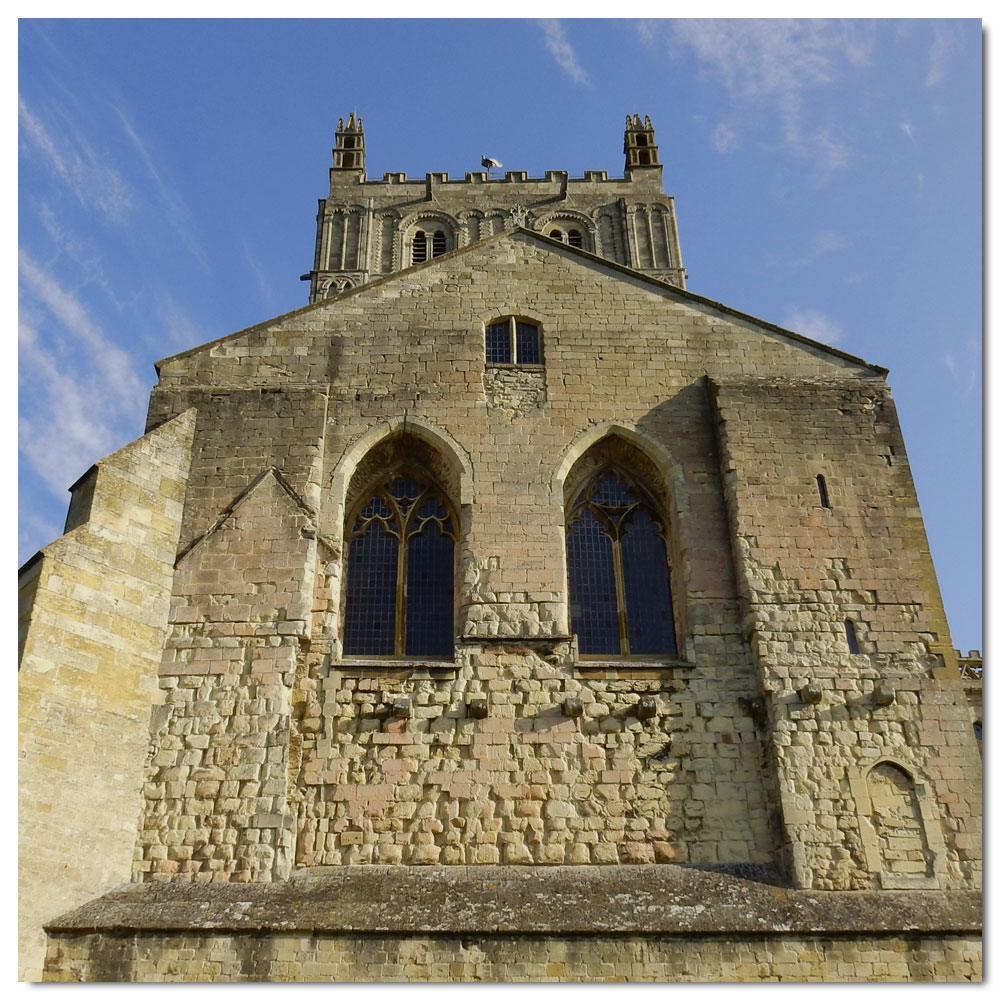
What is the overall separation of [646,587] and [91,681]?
5.51 meters

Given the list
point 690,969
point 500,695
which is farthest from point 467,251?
point 690,969

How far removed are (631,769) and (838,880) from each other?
198 centimetres

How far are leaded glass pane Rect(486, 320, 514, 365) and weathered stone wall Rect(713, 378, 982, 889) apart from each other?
2474mm

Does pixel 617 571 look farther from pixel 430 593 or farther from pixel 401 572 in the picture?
pixel 401 572

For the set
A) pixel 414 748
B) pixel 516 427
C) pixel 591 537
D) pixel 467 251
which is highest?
pixel 467 251

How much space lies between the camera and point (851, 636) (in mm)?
10461

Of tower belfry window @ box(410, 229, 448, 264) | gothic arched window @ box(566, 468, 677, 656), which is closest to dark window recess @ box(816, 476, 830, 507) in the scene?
gothic arched window @ box(566, 468, 677, 656)

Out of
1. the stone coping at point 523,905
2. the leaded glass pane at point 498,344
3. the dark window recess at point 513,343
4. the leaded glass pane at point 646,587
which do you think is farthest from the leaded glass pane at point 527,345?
the stone coping at point 523,905

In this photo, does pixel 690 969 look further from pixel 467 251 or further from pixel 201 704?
pixel 467 251

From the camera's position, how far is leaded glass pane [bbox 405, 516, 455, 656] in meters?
10.9

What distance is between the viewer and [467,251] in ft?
43.9

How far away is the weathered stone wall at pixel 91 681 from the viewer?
8.75 m

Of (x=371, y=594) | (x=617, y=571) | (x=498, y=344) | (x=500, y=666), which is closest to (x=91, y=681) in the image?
(x=371, y=594)

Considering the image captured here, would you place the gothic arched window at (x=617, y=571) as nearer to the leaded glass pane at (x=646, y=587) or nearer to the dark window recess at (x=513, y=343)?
the leaded glass pane at (x=646, y=587)
